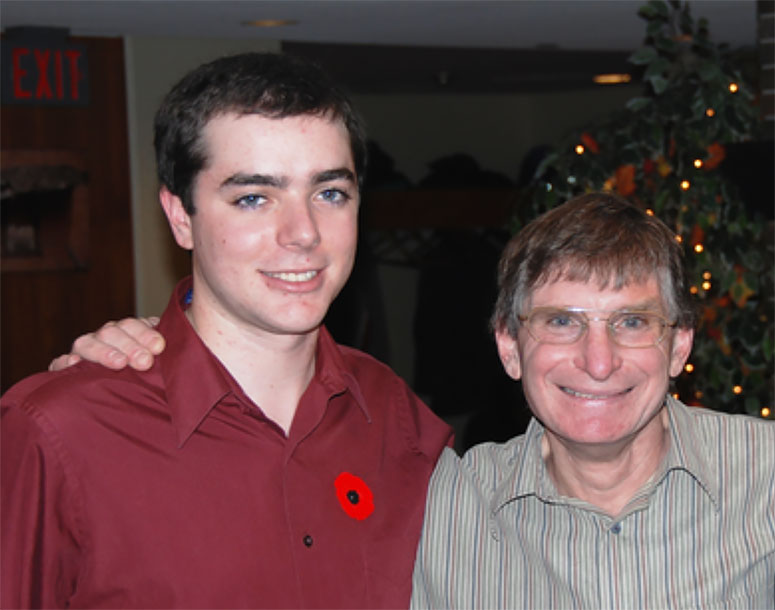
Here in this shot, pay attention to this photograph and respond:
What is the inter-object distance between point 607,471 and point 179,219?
99cm

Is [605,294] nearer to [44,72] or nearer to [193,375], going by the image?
[193,375]

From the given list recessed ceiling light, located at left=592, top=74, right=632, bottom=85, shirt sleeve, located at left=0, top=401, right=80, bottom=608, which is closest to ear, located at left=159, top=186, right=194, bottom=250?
shirt sleeve, located at left=0, top=401, right=80, bottom=608

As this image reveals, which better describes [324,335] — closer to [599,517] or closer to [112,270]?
[599,517]

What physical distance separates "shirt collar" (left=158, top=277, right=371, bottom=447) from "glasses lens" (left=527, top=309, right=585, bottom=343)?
1.29 feet

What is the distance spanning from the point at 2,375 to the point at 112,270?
65 cm

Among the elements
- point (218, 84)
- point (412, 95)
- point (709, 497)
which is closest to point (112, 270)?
point (218, 84)

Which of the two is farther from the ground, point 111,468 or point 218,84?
point 218,84

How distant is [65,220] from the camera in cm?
446

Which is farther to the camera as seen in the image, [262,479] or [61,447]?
[262,479]

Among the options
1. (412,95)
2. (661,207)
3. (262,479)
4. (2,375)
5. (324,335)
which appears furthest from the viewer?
(412,95)

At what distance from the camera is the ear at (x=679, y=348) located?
6.86ft

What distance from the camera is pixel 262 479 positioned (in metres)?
1.89

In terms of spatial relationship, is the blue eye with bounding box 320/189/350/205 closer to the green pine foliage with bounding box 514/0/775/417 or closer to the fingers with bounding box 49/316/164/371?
the fingers with bounding box 49/316/164/371

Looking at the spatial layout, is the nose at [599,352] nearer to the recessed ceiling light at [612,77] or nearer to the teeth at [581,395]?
the teeth at [581,395]
